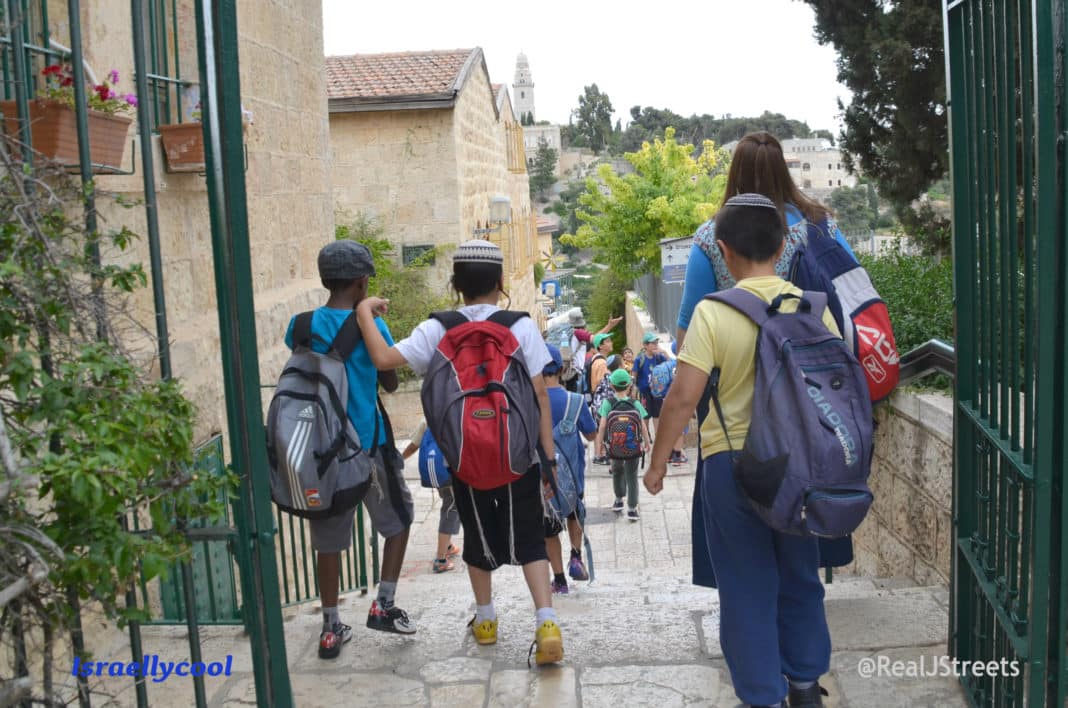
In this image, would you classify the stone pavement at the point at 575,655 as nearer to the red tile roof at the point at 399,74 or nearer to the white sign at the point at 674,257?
the white sign at the point at 674,257

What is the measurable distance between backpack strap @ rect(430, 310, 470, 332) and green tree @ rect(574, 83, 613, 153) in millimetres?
139569

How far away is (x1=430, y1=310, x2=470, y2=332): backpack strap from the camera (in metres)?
3.72

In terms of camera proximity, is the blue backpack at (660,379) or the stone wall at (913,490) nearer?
the stone wall at (913,490)

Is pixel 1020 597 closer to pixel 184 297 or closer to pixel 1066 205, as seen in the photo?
pixel 1066 205

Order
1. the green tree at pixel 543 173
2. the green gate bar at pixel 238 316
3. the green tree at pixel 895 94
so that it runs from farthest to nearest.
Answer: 1. the green tree at pixel 543 173
2. the green tree at pixel 895 94
3. the green gate bar at pixel 238 316

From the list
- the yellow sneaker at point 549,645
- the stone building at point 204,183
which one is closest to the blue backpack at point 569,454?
the yellow sneaker at point 549,645

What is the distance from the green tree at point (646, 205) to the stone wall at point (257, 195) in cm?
2014

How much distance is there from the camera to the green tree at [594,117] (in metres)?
142

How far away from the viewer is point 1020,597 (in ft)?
8.57

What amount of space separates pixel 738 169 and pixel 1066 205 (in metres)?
1.51

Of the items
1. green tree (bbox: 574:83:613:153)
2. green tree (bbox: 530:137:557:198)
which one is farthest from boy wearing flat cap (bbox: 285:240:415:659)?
green tree (bbox: 574:83:613:153)

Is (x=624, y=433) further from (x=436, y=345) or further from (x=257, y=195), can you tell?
(x=436, y=345)

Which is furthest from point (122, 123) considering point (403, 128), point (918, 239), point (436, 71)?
point (436, 71)

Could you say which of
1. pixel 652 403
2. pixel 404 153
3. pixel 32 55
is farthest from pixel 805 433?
pixel 404 153
